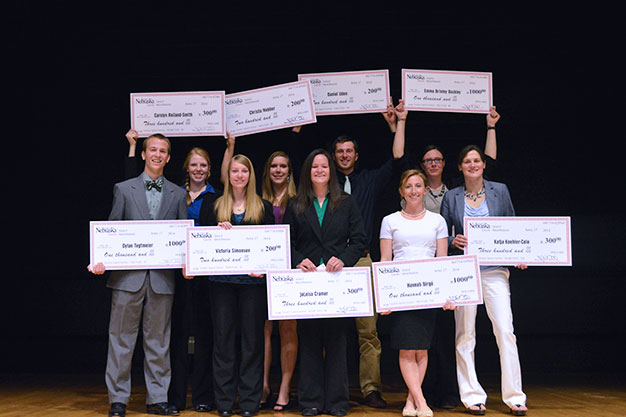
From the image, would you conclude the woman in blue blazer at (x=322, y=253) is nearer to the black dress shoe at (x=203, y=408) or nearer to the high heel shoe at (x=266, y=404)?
the high heel shoe at (x=266, y=404)

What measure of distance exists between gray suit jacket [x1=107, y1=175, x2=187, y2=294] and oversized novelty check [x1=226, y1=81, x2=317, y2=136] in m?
0.89

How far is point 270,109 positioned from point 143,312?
1.71 meters

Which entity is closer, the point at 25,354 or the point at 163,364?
the point at 163,364

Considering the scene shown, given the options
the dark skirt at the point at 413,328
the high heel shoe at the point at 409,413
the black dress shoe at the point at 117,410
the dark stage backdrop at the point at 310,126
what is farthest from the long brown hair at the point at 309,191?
the dark stage backdrop at the point at 310,126

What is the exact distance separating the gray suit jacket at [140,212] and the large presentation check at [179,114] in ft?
2.26

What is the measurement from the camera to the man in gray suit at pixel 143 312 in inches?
144

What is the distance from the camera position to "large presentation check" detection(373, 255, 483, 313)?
356cm

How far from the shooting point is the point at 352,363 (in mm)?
5762

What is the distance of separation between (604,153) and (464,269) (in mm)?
2967

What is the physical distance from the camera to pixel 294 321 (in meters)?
3.89

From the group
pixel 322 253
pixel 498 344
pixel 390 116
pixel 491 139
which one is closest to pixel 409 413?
pixel 498 344

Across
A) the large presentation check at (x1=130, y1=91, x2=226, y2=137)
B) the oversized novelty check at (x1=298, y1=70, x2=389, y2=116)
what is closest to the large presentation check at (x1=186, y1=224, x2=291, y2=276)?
the large presentation check at (x1=130, y1=91, x2=226, y2=137)

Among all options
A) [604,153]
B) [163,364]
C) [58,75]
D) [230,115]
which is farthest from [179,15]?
[604,153]

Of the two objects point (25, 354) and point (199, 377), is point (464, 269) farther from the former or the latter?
point (25, 354)
